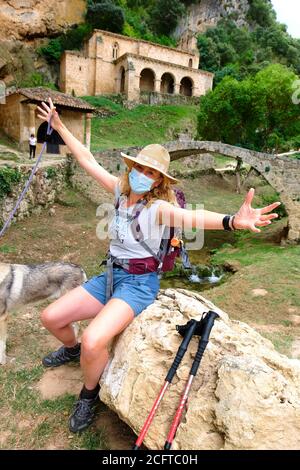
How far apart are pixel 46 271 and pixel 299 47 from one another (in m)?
60.4

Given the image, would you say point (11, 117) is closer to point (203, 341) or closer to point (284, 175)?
point (284, 175)

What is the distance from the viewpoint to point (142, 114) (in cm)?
3319

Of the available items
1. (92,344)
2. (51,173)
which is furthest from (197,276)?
(92,344)

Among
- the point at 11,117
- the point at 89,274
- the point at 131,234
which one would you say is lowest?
the point at 89,274

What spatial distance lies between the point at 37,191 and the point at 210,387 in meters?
12.6

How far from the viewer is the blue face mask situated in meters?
3.06

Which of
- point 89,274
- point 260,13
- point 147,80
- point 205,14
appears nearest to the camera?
point 89,274

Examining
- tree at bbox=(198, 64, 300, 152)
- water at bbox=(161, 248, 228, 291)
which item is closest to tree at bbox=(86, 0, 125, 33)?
tree at bbox=(198, 64, 300, 152)

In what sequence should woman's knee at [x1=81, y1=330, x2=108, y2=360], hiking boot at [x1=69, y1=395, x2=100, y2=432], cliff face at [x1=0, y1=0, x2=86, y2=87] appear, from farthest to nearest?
cliff face at [x1=0, y1=0, x2=86, y2=87] → hiking boot at [x1=69, y1=395, x2=100, y2=432] → woman's knee at [x1=81, y1=330, x2=108, y2=360]

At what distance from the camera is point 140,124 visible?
103ft

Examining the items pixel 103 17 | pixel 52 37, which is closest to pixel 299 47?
pixel 103 17

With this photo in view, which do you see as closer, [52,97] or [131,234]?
[131,234]

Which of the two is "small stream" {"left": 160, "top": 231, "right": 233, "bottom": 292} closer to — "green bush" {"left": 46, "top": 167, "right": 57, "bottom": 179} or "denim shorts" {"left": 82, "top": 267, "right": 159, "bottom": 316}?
"green bush" {"left": 46, "top": 167, "right": 57, "bottom": 179}
